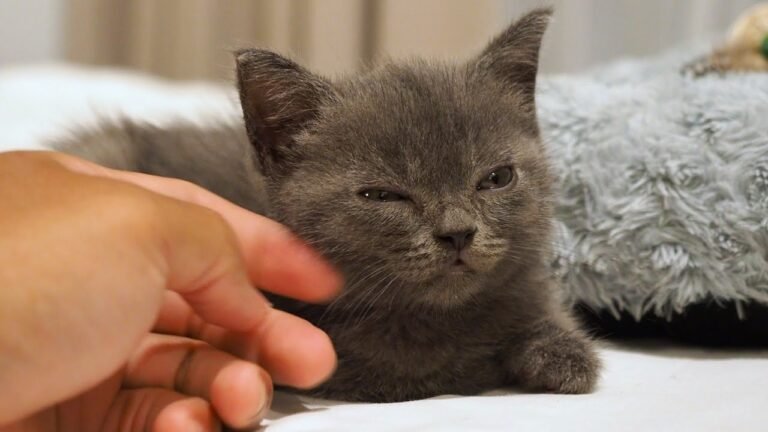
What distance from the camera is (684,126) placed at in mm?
1172

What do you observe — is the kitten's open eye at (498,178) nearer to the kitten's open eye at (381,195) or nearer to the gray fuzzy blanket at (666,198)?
the kitten's open eye at (381,195)

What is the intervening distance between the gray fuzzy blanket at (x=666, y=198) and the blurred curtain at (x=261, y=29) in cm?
130

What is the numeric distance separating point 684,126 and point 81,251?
907 mm

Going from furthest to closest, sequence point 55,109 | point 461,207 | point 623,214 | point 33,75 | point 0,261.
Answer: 1. point 33,75
2. point 55,109
3. point 623,214
4. point 461,207
5. point 0,261

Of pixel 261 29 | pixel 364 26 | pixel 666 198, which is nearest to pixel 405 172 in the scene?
pixel 666 198

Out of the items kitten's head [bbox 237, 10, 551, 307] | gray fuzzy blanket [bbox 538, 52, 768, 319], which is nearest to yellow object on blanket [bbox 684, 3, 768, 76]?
gray fuzzy blanket [bbox 538, 52, 768, 319]

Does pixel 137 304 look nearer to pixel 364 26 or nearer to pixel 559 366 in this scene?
pixel 559 366

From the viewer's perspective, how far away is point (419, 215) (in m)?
0.84

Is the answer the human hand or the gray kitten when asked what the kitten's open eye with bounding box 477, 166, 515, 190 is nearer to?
the gray kitten

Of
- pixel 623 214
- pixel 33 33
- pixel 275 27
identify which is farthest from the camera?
pixel 33 33

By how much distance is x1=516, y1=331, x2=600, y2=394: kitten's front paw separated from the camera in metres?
0.85

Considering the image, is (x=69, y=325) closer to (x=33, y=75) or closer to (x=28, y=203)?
(x=28, y=203)

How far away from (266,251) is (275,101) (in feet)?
0.67

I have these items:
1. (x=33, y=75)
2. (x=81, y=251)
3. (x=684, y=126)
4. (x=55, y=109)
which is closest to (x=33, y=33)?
(x=33, y=75)
